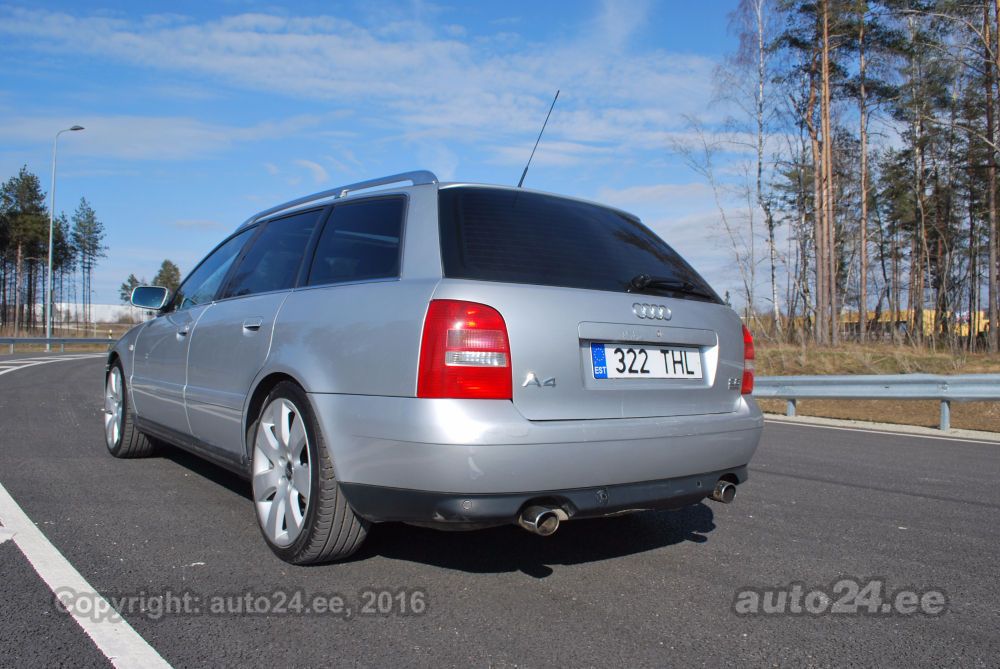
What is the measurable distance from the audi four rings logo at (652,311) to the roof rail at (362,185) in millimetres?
1015

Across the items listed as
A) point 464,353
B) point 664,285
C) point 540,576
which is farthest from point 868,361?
point 464,353

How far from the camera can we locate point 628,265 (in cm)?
334

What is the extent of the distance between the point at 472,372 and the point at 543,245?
0.74 meters

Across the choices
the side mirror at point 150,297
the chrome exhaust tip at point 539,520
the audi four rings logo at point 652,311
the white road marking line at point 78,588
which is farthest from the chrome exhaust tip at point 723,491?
the side mirror at point 150,297

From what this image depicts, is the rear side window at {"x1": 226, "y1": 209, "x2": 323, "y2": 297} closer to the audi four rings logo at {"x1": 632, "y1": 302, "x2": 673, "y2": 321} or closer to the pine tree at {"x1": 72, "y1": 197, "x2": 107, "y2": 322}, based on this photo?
the audi four rings logo at {"x1": 632, "y1": 302, "x2": 673, "y2": 321}

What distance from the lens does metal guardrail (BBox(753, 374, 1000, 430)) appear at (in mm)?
8898

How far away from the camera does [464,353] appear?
105 inches

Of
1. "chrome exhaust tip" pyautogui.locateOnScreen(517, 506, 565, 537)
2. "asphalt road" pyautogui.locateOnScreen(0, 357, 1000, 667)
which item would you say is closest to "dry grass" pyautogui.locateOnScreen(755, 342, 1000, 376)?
"asphalt road" pyautogui.locateOnScreen(0, 357, 1000, 667)

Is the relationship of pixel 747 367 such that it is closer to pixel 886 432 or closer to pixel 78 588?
pixel 78 588

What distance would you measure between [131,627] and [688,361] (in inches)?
91.3

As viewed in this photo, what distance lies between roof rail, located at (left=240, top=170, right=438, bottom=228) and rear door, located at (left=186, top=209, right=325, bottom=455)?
0.29 feet

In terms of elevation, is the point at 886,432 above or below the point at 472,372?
below

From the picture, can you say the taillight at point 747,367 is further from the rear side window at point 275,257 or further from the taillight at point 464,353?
the rear side window at point 275,257

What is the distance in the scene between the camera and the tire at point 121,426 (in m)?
5.57
